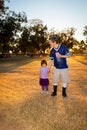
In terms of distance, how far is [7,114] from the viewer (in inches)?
276

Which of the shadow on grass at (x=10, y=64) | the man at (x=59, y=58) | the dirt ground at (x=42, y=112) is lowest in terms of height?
the shadow on grass at (x=10, y=64)

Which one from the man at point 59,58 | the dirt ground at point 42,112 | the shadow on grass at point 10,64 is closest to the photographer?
the dirt ground at point 42,112

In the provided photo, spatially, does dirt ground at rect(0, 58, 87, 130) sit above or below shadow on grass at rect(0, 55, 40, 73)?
above

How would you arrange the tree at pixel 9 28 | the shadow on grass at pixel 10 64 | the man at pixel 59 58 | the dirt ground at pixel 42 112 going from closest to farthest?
1. the dirt ground at pixel 42 112
2. the man at pixel 59 58
3. the shadow on grass at pixel 10 64
4. the tree at pixel 9 28

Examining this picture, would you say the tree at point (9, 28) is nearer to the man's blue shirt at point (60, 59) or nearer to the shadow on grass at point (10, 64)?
the shadow on grass at point (10, 64)

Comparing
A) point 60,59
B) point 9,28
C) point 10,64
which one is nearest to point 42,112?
point 60,59

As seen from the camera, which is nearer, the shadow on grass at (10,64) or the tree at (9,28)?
the shadow on grass at (10,64)

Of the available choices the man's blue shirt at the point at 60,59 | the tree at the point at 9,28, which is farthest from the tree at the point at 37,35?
the man's blue shirt at the point at 60,59

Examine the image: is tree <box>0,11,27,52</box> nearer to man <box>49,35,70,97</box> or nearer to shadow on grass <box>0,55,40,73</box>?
shadow on grass <box>0,55,40,73</box>

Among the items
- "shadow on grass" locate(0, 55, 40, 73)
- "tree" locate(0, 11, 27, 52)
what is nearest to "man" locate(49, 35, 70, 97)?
"shadow on grass" locate(0, 55, 40, 73)

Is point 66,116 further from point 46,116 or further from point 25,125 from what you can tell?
point 25,125

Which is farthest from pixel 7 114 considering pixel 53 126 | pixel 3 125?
pixel 53 126

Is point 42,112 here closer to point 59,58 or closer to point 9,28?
point 59,58

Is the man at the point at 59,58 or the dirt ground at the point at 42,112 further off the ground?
the man at the point at 59,58
